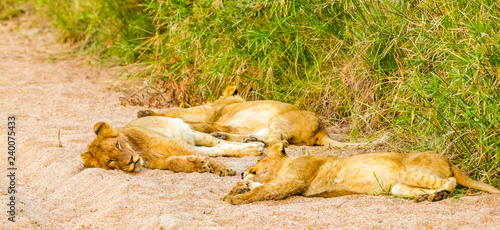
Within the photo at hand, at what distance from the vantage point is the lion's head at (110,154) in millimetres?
4379

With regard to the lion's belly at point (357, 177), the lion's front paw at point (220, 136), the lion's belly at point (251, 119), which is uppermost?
the lion's belly at point (357, 177)

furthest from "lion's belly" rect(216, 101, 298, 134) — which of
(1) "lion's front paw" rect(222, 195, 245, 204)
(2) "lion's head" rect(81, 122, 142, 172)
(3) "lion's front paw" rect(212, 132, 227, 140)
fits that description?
(1) "lion's front paw" rect(222, 195, 245, 204)

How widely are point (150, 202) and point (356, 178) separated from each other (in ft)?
4.15

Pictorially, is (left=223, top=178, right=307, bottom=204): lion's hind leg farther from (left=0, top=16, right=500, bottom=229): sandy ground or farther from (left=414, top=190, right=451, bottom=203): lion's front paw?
(left=414, top=190, right=451, bottom=203): lion's front paw

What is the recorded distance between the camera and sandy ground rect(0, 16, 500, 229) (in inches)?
125

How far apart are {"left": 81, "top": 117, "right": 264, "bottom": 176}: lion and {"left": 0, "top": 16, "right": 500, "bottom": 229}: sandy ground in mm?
88

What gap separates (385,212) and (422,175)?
0.39m

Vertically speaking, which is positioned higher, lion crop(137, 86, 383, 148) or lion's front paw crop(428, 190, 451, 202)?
lion's front paw crop(428, 190, 451, 202)

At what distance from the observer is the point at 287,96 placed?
6066mm

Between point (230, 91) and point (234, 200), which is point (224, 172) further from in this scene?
point (230, 91)

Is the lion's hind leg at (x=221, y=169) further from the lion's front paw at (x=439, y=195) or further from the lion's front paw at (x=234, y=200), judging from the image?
the lion's front paw at (x=439, y=195)

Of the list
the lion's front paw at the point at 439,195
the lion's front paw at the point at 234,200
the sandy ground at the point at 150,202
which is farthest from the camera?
the lion's front paw at the point at 234,200

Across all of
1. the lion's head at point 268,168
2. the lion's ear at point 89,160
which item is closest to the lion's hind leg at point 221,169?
the lion's head at point 268,168

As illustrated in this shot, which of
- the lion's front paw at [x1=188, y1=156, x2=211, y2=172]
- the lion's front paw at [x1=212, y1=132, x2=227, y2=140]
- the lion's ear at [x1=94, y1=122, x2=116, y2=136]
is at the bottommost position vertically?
the lion's front paw at [x1=212, y1=132, x2=227, y2=140]
